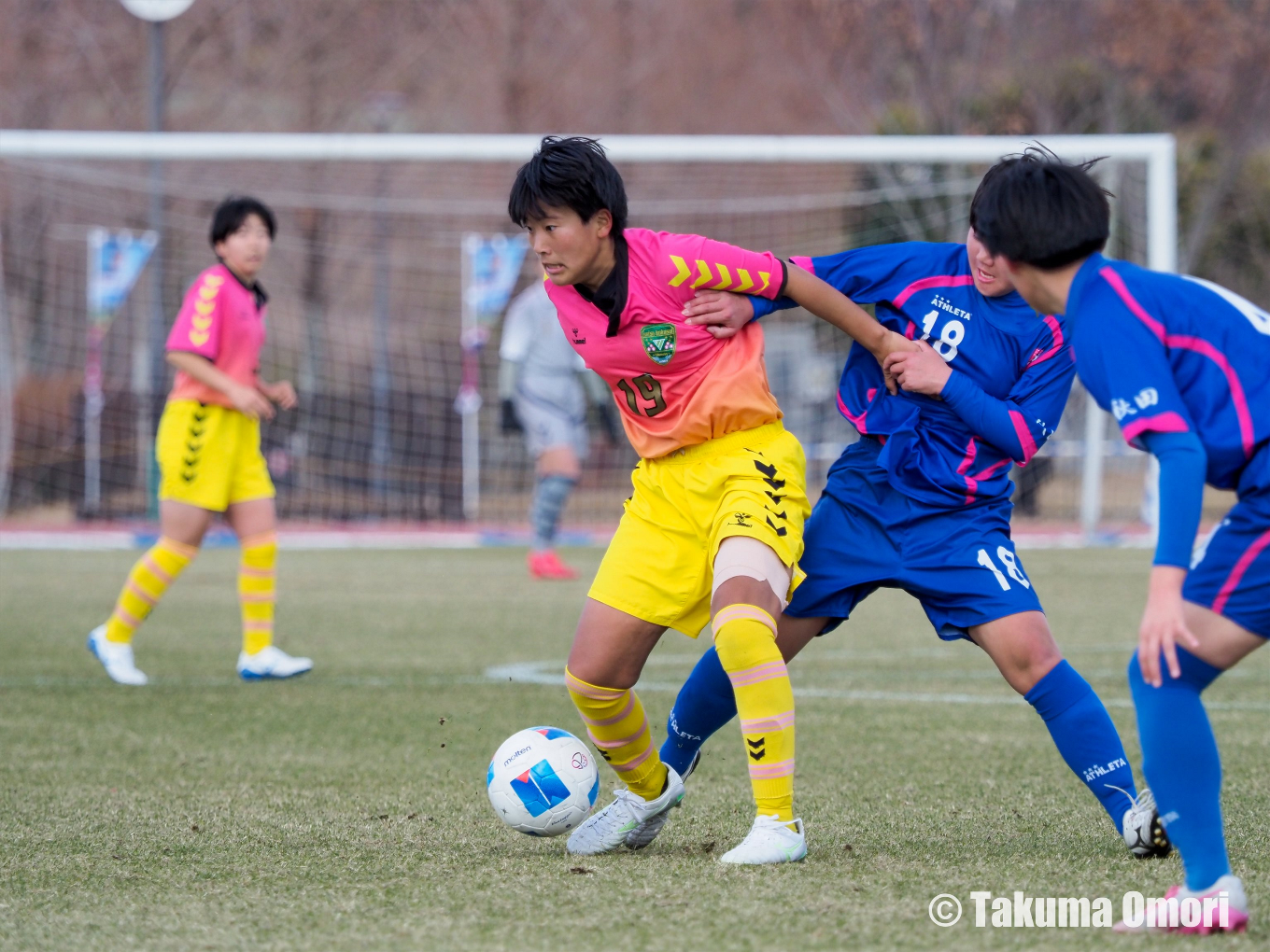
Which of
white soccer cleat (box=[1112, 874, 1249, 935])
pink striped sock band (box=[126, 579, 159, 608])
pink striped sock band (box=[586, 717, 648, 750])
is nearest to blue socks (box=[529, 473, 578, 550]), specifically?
pink striped sock band (box=[126, 579, 159, 608])

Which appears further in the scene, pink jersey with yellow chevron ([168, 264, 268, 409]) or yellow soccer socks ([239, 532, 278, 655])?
A: yellow soccer socks ([239, 532, 278, 655])

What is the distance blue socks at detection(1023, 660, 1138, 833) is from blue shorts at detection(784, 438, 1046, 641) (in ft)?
0.60

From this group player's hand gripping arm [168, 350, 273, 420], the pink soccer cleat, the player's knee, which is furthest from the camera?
the pink soccer cleat

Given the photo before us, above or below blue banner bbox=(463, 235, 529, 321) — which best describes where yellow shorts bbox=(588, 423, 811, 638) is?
below

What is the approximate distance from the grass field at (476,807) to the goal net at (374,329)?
7.99 meters

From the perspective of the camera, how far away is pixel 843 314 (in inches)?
144

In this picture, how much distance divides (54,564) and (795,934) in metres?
10.9

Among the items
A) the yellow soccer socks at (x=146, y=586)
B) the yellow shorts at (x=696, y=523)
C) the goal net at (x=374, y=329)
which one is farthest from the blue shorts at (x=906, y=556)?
the goal net at (x=374, y=329)

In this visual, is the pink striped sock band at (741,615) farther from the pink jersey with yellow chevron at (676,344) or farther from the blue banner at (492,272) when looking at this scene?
the blue banner at (492,272)

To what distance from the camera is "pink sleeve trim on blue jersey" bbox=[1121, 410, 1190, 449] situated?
2.59 m

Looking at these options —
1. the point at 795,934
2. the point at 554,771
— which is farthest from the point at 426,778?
the point at 795,934

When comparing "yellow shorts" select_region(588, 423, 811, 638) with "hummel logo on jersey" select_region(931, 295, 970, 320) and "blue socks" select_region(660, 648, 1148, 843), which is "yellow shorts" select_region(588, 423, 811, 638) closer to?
"hummel logo on jersey" select_region(931, 295, 970, 320)

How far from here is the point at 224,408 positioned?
6664 mm

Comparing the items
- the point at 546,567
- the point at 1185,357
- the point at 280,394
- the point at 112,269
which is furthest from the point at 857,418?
the point at 112,269
